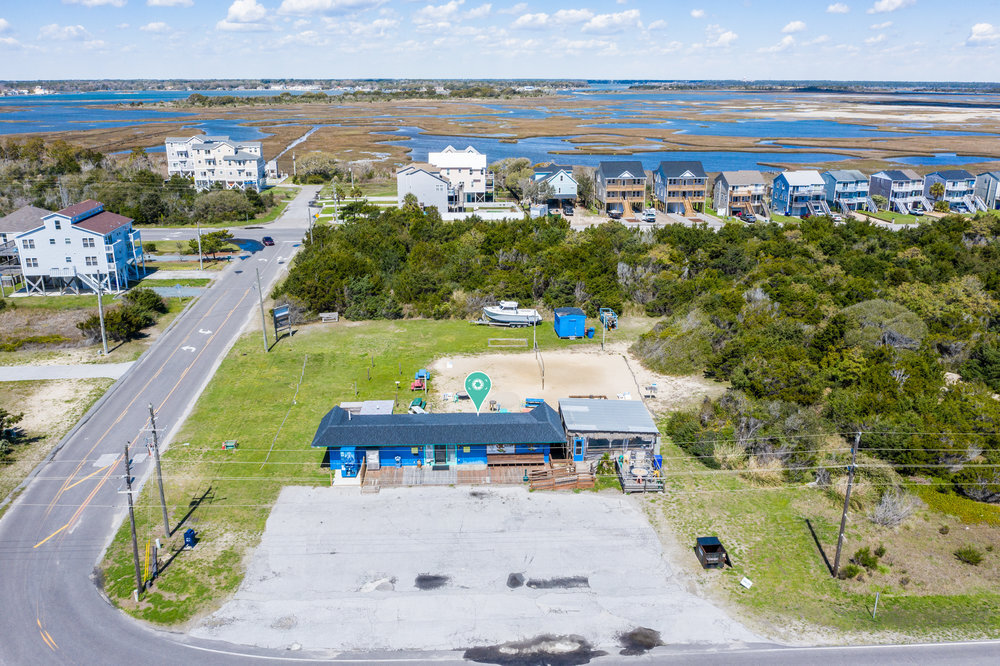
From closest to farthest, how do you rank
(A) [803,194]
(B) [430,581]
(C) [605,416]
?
(B) [430,581], (C) [605,416], (A) [803,194]

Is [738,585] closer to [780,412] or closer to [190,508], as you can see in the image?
[780,412]

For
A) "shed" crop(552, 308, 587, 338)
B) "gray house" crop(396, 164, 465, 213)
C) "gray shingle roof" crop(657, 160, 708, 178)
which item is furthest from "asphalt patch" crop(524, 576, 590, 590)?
"gray shingle roof" crop(657, 160, 708, 178)

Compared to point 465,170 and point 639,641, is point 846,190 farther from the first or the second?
point 639,641

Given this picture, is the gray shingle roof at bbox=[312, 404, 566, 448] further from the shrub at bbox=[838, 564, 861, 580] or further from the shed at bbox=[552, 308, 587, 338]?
the shed at bbox=[552, 308, 587, 338]

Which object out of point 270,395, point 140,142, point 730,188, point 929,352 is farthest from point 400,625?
point 140,142

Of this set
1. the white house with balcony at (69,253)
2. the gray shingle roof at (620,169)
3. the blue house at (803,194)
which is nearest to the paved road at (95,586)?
the white house with balcony at (69,253)

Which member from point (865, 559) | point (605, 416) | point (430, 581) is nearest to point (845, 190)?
point (605, 416)

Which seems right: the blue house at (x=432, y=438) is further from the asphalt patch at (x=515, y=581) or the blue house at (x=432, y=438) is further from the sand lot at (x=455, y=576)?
the asphalt patch at (x=515, y=581)
